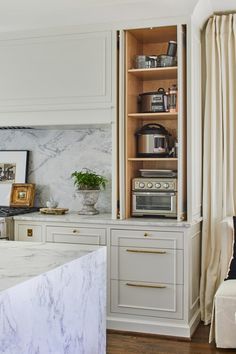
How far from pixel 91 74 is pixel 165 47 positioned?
0.79 metres

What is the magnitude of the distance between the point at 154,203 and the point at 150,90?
1.07 m

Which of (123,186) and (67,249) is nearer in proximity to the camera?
(67,249)

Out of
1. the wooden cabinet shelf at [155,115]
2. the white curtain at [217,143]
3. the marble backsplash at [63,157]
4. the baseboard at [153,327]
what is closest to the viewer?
the baseboard at [153,327]

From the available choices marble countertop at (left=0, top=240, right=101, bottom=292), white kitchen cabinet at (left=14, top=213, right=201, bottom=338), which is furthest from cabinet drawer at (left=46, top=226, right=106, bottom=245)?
marble countertop at (left=0, top=240, right=101, bottom=292)

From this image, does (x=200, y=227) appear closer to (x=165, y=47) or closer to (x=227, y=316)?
(x=227, y=316)

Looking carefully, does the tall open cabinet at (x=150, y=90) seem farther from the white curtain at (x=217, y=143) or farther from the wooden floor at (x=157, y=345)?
the wooden floor at (x=157, y=345)

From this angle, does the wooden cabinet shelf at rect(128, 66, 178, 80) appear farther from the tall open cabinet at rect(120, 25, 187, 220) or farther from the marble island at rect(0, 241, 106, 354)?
the marble island at rect(0, 241, 106, 354)

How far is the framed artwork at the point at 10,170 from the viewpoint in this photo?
4867mm

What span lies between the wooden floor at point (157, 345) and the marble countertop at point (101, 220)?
863mm

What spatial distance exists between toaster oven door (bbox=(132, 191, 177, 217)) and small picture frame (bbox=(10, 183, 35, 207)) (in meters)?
1.10

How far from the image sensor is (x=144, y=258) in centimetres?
397

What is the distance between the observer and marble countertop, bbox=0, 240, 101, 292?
196cm

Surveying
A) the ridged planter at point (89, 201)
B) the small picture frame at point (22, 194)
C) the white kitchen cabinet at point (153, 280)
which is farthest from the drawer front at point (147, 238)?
the small picture frame at point (22, 194)

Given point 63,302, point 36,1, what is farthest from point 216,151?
point 63,302
